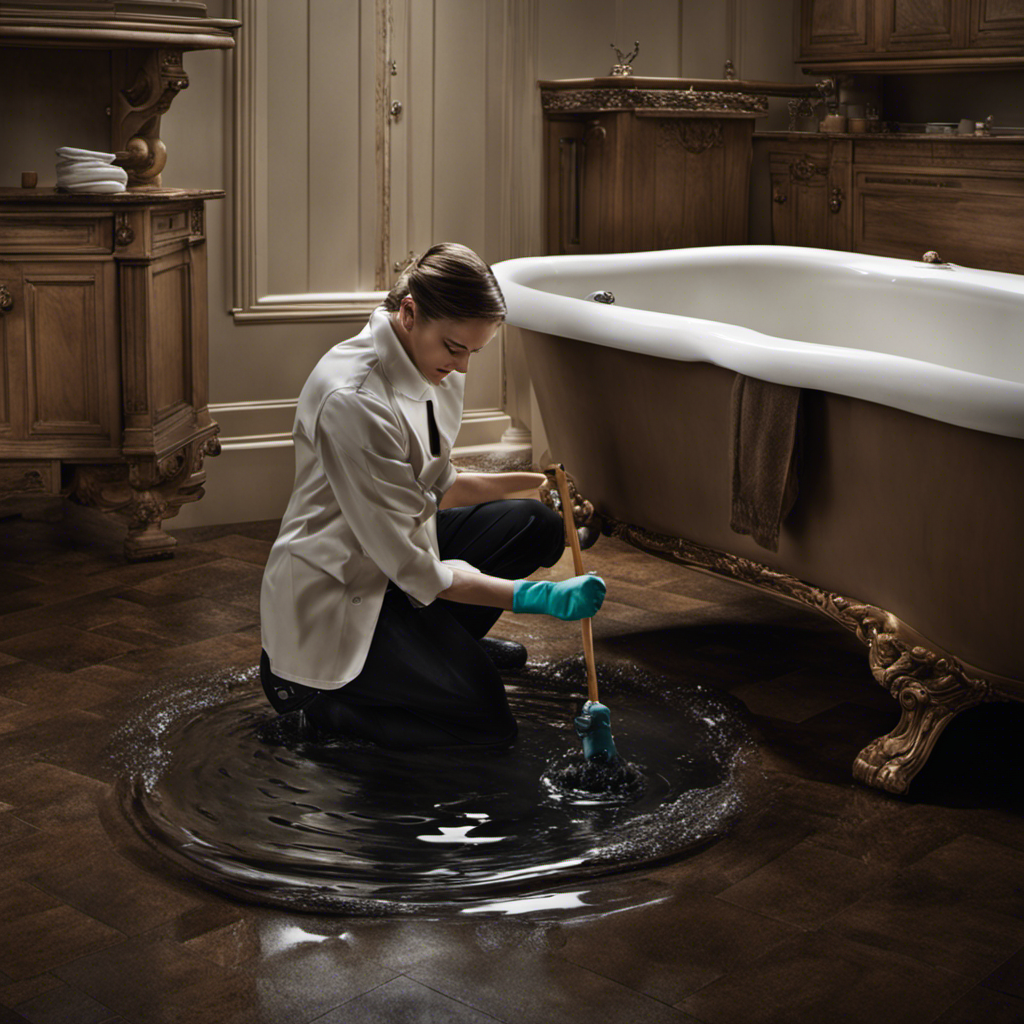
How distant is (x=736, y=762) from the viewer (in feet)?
7.63

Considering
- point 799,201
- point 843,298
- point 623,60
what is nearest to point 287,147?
point 623,60

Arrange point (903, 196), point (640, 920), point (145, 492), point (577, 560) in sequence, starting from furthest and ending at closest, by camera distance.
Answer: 1. point (903, 196)
2. point (145, 492)
3. point (577, 560)
4. point (640, 920)

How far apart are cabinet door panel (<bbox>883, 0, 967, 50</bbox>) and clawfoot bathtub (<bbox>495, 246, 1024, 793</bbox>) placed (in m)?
1.22

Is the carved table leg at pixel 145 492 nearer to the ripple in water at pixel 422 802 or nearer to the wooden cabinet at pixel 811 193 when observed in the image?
the ripple in water at pixel 422 802

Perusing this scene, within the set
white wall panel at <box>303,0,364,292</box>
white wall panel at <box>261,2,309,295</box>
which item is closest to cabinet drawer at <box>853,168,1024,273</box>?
white wall panel at <box>303,0,364,292</box>

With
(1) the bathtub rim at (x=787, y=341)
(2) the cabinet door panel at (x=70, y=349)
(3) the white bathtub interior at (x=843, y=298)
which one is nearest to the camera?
(1) the bathtub rim at (x=787, y=341)

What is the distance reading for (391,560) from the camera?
6.93 feet

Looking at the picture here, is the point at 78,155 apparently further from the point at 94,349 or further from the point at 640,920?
the point at 640,920

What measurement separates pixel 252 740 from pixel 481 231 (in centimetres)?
254

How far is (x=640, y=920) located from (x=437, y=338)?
923 mm

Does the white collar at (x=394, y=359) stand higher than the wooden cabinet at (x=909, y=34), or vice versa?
the wooden cabinet at (x=909, y=34)

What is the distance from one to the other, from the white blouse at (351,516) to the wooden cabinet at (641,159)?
246cm

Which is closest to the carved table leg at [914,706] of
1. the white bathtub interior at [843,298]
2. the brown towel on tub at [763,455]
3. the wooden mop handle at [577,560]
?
the brown towel on tub at [763,455]

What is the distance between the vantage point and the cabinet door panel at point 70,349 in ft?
11.0
